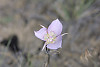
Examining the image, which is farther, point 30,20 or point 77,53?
point 30,20

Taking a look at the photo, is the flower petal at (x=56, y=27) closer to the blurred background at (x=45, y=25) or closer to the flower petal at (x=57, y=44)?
the flower petal at (x=57, y=44)

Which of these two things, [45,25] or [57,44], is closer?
[57,44]

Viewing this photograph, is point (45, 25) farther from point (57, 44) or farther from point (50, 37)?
point (57, 44)

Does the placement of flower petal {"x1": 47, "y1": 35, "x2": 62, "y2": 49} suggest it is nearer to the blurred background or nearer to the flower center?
the flower center

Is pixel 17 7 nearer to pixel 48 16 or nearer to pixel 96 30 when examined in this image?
pixel 48 16

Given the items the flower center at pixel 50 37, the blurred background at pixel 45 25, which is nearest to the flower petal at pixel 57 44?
the flower center at pixel 50 37

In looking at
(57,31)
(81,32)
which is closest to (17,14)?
(81,32)

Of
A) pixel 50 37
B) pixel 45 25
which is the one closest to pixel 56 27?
pixel 50 37

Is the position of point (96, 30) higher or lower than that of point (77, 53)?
higher

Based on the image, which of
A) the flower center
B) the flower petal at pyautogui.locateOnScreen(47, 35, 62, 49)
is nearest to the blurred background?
the flower center
